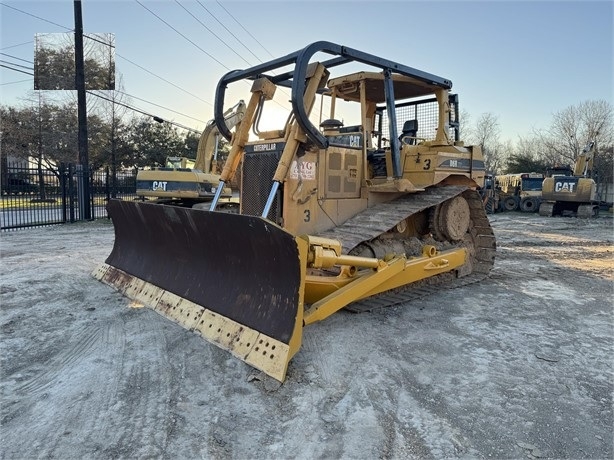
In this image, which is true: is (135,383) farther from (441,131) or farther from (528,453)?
(441,131)

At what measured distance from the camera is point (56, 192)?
16.4 m

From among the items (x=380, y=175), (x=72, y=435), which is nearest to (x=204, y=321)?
(x=72, y=435)

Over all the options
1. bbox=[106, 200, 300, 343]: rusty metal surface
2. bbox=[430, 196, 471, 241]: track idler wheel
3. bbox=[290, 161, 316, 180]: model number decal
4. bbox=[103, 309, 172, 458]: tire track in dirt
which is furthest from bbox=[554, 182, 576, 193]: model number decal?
bbox=[103, 309, 172, 458]: tire track in dirt

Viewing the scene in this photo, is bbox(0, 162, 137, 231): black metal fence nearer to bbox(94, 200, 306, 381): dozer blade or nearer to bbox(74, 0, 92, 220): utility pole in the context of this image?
bbox(74, 0, 92, 220): utility pole

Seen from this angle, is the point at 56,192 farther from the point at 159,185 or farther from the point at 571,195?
the point at 571,195

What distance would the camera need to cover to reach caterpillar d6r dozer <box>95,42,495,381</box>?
3.61m

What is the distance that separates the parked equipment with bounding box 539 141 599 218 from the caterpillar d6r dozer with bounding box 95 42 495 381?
1693 cm

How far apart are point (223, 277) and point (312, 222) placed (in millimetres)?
1318

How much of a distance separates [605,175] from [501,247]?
27.5m

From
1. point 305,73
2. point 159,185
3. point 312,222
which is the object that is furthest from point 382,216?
point 159,185

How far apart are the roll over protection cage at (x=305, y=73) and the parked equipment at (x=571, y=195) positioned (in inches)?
701

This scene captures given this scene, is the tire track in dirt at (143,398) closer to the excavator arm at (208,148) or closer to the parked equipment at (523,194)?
the excavator arm at (208,148)

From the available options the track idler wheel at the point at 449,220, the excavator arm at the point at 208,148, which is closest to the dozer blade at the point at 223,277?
the track idler wheel at the point at 449,220

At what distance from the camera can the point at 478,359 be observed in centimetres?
363
